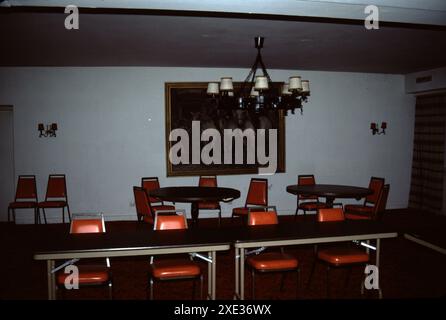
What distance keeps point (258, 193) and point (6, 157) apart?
16.3 ft

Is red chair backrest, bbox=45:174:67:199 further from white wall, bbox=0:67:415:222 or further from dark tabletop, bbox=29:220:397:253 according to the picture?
dark tabletop, bbox=29:220:397:253

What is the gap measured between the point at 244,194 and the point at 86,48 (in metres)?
3.97

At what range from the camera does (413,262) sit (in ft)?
15.9

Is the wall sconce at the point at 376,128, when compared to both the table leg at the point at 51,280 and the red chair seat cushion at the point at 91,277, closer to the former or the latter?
the red chair seat cushion at the point at 91,277

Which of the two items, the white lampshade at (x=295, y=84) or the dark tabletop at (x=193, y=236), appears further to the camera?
the white lampshade at (x=295, y=84)

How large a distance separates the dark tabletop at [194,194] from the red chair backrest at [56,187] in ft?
7.64

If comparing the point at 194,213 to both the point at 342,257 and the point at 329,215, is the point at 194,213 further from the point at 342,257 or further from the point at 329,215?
the point at 342,257

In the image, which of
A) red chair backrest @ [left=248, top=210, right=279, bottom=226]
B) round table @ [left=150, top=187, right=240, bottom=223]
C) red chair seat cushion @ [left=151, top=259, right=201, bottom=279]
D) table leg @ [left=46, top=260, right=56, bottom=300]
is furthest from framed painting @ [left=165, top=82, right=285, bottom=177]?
table leg @ [left=46, top=260, right=56, bottom=300]

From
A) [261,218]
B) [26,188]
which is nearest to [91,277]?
[261,218]

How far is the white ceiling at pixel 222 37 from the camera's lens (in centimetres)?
320

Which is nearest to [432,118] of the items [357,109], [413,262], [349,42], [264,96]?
[357,109]

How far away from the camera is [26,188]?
6.69 metres

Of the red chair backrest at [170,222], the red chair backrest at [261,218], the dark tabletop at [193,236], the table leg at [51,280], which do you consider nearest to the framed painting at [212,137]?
the red chair backrest at [261,218]
